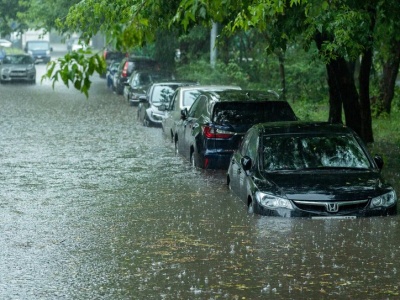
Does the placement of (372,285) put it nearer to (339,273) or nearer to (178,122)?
(339,273)

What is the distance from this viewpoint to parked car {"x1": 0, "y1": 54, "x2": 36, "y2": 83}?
56.5m

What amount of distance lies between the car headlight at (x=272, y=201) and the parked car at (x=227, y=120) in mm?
6198

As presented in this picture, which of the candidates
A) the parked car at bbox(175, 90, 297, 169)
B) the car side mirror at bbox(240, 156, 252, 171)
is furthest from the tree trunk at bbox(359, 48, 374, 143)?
the car side mirror at bbox(240, 156, 252, 171)

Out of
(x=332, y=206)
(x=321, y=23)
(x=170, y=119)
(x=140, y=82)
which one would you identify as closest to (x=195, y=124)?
(x=321, y=23)

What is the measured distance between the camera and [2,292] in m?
10.4

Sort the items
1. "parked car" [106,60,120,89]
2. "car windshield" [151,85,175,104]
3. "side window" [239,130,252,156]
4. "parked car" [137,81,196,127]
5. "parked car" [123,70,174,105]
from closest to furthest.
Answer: "side window" [239,130,252,156]
"parked car" [137,81,196,127]
"car windshield" [151,85,175,104]
"parked car" [123,70,174,105]
"parked car" [106,60,120,89]

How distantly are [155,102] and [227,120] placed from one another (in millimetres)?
11582

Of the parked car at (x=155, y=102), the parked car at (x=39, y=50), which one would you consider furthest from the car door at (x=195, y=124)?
the parked car at (x=39, y=50)

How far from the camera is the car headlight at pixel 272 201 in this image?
13992 millimetres

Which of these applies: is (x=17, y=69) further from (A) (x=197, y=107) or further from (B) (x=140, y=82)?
(A) (x=197, y=107)

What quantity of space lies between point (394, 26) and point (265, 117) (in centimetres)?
324

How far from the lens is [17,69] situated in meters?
56.4

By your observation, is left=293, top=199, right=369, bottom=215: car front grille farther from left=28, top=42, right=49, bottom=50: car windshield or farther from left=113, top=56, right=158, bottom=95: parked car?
left=28, top=42, right=49, bottom=50: car windshield

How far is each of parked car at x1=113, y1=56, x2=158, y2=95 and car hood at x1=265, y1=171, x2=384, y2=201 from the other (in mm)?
32765
